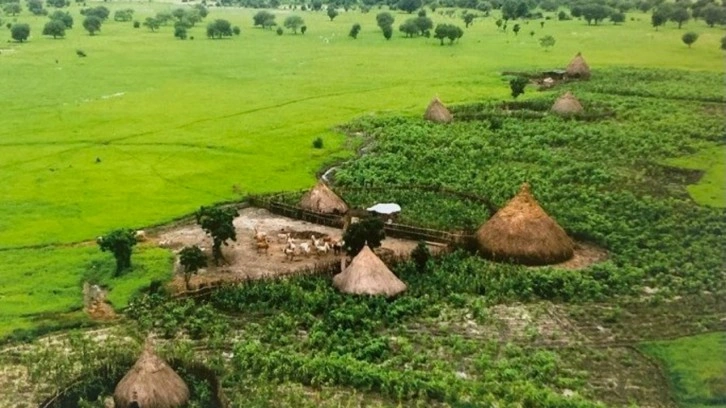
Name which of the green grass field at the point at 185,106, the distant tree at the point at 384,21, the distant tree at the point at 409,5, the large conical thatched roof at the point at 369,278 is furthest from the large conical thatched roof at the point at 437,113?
the distant tree at the point at 409,5

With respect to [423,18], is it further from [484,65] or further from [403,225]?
[403,225]

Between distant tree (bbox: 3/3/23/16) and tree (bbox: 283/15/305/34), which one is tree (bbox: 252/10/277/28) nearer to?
tree (bbox: 283/15/305/34)

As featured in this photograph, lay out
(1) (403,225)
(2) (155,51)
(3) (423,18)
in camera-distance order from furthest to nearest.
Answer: (3) (423,18)
(2) (155,51)
(1) (403,225)

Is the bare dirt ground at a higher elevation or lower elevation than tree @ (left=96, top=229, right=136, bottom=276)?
lower

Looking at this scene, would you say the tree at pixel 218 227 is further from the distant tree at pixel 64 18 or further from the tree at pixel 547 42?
the distant tree at pixel 64 18

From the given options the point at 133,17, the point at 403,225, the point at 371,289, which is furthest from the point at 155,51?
the point at 371,289

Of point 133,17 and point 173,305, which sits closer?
point 173,305

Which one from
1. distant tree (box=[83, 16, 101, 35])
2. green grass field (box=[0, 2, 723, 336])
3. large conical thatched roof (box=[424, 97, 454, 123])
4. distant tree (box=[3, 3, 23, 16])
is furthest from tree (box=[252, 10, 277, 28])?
large conical thatched roof (box=[424, 97, 454, 123])

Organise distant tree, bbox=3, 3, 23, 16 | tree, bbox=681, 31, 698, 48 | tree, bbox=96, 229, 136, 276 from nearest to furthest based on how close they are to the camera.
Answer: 1. tree, bbox=96, 229, 136, 276
2. tree, bbox=681, 31, 698, 48
3. distant tree, bbox=3, 3, 23, 16
